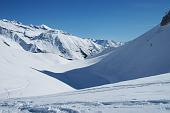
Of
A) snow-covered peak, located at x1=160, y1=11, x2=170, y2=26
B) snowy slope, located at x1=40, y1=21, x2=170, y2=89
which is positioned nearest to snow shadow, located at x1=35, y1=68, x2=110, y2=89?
snowy slope, located at x1=40, y1=21, x2=170, y2=89

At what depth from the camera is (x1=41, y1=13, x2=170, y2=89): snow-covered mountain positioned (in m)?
65.9

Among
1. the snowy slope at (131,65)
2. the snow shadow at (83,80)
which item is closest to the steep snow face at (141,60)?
the snowy slope at (131,65)

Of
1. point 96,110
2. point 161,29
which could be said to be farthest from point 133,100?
point 161,29

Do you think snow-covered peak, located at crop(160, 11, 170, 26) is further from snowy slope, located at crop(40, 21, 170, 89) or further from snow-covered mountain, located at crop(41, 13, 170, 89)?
snowy slope, located at crop(40, 21, 170, 89)

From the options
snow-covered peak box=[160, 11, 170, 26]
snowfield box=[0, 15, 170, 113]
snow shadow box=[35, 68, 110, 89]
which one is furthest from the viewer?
snow-covered peak box=[160, 11, 170, 26]

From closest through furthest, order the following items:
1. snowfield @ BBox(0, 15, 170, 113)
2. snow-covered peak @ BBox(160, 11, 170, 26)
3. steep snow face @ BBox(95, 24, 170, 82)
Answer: snowfield @ BBox(0, 15, 170, 113)
steep snow face @ BBox(95, 24, 170, 82)
snow-covered peak @ BBox(160, 11, 170, 26)

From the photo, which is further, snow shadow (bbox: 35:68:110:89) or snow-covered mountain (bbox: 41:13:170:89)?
snow-covered mountain (bbox: 41:13:170:89)

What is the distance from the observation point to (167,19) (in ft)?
302

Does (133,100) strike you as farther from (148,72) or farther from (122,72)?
(122,72)

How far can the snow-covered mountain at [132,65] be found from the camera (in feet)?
216

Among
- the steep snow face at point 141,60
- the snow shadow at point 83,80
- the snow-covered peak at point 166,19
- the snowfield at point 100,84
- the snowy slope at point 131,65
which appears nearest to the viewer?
the snowfield at point 100,84

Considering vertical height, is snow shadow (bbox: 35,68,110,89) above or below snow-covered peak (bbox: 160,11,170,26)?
below

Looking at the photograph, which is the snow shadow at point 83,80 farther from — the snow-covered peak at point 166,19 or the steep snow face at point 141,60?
the snow-covered peak at point 166,19

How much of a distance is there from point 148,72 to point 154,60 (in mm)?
5942
